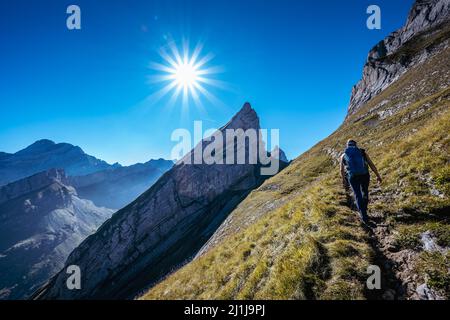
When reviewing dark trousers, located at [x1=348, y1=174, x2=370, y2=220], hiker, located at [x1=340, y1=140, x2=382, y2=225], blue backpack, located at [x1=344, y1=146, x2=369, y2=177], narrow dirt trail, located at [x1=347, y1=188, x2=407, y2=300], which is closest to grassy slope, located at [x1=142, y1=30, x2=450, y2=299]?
narrow dirt trail, located at [x1=347, y1=188, x2=407, y2=300]

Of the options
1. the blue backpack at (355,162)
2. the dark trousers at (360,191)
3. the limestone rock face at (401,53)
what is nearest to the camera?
the dark trousers at (360,191)

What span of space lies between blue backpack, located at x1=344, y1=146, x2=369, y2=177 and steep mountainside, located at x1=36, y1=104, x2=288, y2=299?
82.6m

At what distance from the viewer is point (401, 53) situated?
66938 millimetres

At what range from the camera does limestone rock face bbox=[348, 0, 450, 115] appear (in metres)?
60.8

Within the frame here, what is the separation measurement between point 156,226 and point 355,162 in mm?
107481

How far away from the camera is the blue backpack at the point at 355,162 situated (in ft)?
37.1

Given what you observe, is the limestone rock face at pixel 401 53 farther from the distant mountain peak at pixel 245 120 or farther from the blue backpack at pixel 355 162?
the distant mountain peak at pixel 245 120

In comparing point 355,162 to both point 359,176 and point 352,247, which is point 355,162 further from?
point 352,247

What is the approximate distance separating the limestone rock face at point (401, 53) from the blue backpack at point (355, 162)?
197 feet

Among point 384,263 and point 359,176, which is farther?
point 359,176

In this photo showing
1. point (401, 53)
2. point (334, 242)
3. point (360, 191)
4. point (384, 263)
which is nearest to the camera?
point (384, 263)

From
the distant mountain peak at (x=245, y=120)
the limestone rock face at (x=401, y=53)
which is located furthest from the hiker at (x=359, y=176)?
the distant mountain peak at (x=245, y=120)

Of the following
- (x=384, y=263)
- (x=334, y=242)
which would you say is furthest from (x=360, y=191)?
(x=384, y=263)
